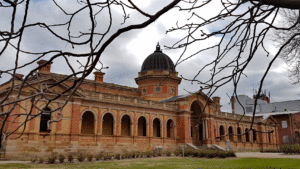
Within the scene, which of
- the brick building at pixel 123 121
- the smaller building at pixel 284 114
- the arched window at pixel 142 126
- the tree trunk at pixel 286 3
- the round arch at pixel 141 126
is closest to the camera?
the tree trunk at pixel 286 3

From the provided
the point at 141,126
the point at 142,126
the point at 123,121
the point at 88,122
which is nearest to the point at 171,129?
the point at 142,126

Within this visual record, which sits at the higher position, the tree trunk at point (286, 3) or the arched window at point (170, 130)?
the tree trunk at point (286, 3)

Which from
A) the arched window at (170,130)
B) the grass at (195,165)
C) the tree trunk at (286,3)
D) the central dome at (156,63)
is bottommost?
the grass at (195,165)

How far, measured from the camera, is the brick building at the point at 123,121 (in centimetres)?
2184

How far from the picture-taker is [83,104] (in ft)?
82.5

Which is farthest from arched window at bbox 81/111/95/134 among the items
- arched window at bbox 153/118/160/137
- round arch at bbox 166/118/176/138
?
round arch at bbox 166/118/176/138

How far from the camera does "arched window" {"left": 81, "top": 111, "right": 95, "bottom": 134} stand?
2797 centimetres

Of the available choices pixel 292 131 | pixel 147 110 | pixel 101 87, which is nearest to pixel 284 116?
pixel 292 131

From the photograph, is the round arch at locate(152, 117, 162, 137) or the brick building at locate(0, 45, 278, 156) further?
the round arch at locate(152, 117, 162, 137)

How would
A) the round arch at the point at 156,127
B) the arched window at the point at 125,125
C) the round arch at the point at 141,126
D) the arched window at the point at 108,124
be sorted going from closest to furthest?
the arched window at the point at 108,124 → the arched window at the point at 125,125 → the round arch at the point at 141,126 → the round arch at the point at 156,127

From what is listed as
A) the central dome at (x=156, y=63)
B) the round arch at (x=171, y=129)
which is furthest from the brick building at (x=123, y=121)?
the round arch at (x=171, y=129)

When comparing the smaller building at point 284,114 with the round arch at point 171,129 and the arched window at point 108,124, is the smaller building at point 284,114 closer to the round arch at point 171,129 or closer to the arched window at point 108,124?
the round arch at point 171,129

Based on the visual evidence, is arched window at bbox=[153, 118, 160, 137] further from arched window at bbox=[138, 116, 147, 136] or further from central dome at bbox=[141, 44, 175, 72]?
central dome at bbox=[141, 44, 175, 72]

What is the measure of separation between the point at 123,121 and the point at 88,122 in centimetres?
500
